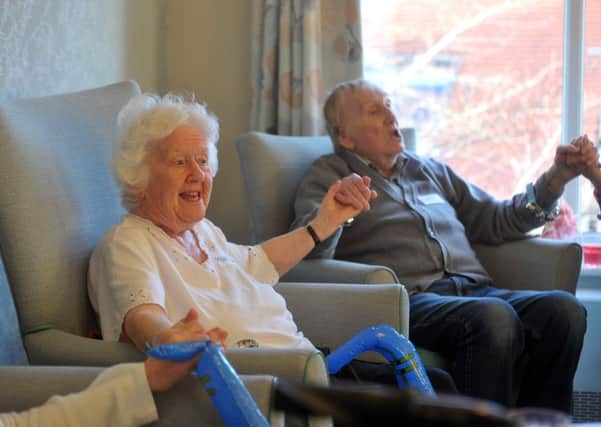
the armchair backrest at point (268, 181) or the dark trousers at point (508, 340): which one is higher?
the armchair backrest at point (268, 181)

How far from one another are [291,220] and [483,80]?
1.19 m

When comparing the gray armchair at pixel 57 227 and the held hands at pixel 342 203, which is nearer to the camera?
the gray armchair at pixel 57 227

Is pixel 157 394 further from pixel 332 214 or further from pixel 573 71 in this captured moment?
pixel 573 71

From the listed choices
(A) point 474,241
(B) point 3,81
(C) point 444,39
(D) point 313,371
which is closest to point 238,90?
(C) point 444,39

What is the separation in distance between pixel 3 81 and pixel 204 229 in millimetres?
564

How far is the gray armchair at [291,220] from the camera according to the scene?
2.64 m

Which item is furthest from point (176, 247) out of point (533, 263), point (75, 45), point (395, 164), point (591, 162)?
point (591, 162)

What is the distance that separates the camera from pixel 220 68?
3412 mm

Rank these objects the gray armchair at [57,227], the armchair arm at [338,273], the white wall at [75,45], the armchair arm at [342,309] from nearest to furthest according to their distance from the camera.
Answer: the gray armchair at [57,227] < the armchair arm at [342,309] < the white wall at [75,45] < the armchair arm at [338,273]

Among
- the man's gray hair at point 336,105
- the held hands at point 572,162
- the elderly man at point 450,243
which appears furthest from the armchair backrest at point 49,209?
the held hands at point 572,162

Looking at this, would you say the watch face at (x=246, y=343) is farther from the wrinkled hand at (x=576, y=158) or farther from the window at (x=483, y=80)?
the window at (x=483, y=80)

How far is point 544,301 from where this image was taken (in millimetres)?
2445

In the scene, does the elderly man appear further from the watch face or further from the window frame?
the window frame

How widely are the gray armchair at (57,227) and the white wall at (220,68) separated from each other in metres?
1.38
